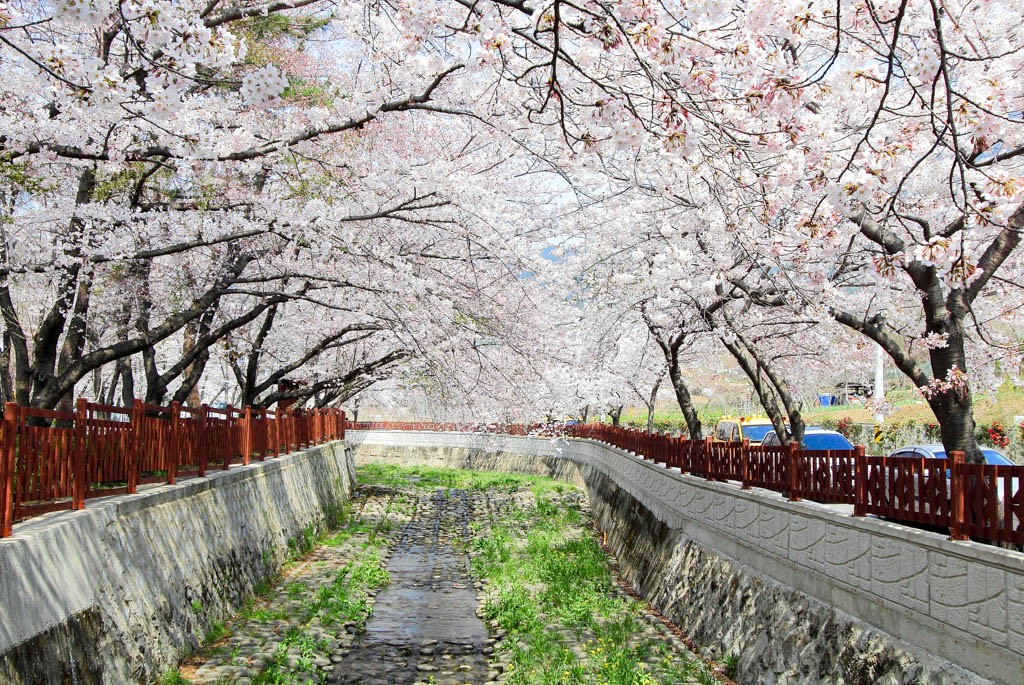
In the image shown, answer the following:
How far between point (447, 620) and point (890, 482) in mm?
8063

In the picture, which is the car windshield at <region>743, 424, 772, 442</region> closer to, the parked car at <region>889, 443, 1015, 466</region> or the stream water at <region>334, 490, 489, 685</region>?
the parked car at <region>889, 443, 1015, 466</region>

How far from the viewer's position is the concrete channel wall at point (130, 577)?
279 inches

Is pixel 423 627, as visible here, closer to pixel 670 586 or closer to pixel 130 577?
pixel 670 586

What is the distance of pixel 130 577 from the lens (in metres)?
9.66

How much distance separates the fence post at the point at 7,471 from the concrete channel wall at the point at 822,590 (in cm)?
675

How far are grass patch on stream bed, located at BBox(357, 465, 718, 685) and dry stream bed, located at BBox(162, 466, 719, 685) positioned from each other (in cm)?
3

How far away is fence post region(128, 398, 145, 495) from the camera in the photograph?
1068cm

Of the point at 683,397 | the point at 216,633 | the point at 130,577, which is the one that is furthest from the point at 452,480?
the point at 130,577

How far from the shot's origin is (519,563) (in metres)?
18.5

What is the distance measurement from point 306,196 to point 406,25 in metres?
10.1

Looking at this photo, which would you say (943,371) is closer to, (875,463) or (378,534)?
(875,463)

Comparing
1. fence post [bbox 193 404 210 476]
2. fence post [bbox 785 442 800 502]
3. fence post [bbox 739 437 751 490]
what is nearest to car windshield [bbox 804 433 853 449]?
fence post [bbox 739 437 751 490]

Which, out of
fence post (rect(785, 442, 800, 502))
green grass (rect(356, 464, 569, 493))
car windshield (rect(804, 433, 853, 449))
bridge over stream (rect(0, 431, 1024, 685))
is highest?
fence post (rect(785, 442, 800, 502))

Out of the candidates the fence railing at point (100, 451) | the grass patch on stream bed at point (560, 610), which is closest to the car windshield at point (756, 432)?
the grass patch on stream bed at point (560, 610)
